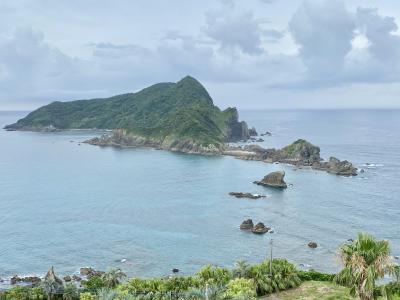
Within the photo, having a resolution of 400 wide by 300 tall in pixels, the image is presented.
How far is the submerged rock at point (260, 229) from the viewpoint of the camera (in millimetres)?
96581

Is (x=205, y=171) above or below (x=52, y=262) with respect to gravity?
above

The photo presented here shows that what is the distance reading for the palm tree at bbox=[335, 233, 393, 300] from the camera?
2869 cm

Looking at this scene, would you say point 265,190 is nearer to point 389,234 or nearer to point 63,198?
point 389,234

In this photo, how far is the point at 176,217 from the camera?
363 ft

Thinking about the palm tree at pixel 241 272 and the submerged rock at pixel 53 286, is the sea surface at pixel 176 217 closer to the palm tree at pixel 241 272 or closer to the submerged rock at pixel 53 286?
the palm tree at pixel 241 272

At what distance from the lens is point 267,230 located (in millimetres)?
97875

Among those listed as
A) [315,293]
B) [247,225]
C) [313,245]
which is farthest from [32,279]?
[313,245]

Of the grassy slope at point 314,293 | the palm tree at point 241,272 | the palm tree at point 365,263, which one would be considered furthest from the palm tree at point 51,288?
the palm tree at point 365,263

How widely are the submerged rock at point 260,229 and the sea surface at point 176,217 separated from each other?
172cm

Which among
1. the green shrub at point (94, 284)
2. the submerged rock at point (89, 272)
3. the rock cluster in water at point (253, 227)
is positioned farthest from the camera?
the rock cluster in water at point (253, 227)

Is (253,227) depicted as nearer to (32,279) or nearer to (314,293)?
(314,293)

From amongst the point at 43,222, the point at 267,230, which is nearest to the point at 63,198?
the point at 43,222

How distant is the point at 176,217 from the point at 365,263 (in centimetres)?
8365

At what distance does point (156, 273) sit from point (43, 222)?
4248 centimetres
